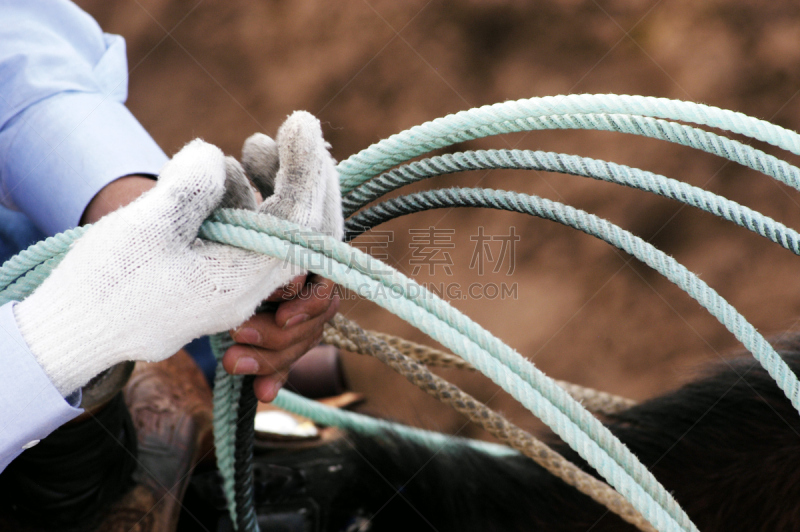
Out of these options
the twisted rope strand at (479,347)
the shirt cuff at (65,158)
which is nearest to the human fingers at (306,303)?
the twisted rope strand at (479,347)

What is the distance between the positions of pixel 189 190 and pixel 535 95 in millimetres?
1423

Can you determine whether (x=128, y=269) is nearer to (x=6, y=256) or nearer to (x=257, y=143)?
(x=257, y=143)

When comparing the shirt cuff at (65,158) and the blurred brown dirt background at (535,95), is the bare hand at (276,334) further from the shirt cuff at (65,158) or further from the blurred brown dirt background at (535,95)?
the blurred brown dirt background at (535,95)

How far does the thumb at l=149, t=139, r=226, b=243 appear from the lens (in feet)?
1.22

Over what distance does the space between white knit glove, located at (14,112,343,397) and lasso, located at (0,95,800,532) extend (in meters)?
0.02

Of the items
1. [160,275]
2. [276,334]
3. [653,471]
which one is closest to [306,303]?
[276,334]

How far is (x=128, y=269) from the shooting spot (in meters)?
0.36

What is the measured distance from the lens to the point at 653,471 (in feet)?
1.69

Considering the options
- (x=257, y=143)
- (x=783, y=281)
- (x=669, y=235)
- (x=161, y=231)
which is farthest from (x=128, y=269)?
(x=783, y=281)

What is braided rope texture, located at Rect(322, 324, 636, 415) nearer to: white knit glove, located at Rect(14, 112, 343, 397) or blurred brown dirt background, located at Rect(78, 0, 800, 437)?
white knit glove, located at Rect(14, 112, 343, 397)

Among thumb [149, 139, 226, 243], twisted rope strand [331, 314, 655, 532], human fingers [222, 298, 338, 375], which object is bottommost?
human fingers [222, 298, 338, 375]

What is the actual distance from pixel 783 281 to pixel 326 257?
1.51 meters

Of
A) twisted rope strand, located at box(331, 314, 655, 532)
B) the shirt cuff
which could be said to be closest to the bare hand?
twisted rope strand, located at box(331, 314, 655, 532)

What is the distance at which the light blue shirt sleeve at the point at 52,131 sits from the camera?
0.71 m
